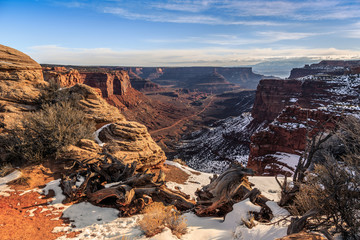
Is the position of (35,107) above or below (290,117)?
above

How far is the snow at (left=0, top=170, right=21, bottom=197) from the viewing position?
6312 millimetres

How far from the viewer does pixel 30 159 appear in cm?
798

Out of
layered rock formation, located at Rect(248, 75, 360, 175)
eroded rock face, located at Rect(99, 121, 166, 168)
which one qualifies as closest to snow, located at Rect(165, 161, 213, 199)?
eroded rock face, located at Rect(99, 121, 166, 168)

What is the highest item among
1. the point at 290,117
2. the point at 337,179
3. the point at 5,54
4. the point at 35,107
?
the point at 5,54

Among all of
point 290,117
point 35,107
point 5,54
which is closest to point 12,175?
point 35,107

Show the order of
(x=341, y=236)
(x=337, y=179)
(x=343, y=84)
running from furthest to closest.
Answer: (x=343, y=84)
(x=337, y=179)
(x=341, y=236)

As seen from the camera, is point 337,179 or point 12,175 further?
point 12,175

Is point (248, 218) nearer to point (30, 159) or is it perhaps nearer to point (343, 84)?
point (30, 159)

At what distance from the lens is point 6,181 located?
689 cm

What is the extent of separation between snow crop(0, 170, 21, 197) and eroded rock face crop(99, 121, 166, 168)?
12.3ft

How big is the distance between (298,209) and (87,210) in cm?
712

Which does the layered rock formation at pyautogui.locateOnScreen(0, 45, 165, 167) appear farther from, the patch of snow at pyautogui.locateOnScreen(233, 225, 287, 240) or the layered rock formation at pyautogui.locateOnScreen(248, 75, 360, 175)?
the layered rock formation at pyautogui.locateOnScreen(248, 75, 360, 175)

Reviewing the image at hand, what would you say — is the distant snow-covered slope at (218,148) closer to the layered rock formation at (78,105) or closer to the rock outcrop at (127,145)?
the rock outcrop at (127,145)

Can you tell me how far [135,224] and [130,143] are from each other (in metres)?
6.21
